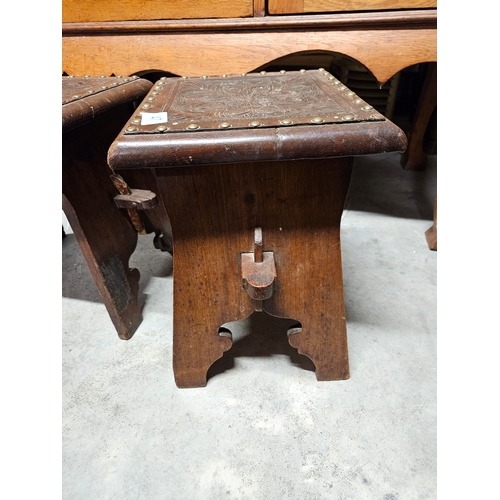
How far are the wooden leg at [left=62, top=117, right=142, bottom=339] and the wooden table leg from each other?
237mm

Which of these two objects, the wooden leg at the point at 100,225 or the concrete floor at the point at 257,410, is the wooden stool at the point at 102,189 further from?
the concrete floor at the point at 257,410

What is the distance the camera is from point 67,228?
4.64 ft

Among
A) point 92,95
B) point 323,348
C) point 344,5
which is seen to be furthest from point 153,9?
point 323,348

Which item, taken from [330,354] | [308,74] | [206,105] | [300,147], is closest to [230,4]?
[308,74]

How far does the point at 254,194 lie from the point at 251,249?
0.36 feet

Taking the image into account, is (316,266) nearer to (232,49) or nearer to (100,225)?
(100,225)

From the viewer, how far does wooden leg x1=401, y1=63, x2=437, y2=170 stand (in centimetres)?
146

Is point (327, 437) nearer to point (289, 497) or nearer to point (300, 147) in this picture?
point (289, 497)

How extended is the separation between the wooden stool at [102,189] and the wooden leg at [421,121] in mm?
1145

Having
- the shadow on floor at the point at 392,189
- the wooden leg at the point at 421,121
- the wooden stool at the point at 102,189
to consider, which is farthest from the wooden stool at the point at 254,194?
the wooden leg at the point at 421,121

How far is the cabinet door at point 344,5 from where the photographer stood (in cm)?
92

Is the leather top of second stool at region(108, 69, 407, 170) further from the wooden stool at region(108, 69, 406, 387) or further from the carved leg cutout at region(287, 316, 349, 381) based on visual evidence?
the carved leg cutout at region(287, 316, 349, 381)

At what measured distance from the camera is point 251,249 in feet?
2.20

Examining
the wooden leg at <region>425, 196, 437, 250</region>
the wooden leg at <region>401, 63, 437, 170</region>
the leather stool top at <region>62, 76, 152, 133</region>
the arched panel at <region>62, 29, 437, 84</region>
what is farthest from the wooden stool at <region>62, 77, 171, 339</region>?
the wooden leg at <region>401, 63, 437, 170</region>
